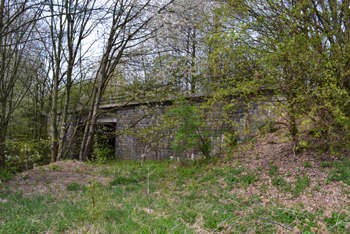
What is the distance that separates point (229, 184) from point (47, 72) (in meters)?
12.6

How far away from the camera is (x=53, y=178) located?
8258mm

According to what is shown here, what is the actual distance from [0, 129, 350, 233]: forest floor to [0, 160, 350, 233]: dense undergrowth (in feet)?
0.06

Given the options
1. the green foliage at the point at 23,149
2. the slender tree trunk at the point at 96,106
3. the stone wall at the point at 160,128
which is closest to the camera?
the green foliage at the point at 23,149

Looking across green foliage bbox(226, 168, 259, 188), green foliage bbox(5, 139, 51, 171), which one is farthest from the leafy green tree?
green foliage bbox(5, 139, 51, 171)

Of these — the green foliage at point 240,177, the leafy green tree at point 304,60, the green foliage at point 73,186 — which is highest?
the leafy green tree at point 304,60

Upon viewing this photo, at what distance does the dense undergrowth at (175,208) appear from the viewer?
3.74 m

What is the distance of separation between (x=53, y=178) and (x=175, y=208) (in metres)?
4.89

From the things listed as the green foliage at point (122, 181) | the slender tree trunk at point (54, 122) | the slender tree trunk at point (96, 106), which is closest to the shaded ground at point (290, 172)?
the green foliage at point (122, 181)

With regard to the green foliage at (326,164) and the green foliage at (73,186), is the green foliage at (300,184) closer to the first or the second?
the green foliage at (326,164)

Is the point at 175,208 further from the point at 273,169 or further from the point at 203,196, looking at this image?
the point at 273,169

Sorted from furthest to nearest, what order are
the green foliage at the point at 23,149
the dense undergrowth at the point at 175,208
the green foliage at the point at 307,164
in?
1. the green foliage at the point at 23,149
2. the green foliage at the point at 307,164
3. the dense undergrowth at the point at 175,208

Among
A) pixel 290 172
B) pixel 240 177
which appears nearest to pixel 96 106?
pixel 240 177

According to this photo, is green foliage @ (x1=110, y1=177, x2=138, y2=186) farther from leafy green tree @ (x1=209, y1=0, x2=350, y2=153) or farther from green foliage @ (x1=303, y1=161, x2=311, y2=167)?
green foliage @ (x1=303, y1=161, x2=311, y2=167)

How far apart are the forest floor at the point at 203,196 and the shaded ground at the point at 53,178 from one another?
0.09ft
